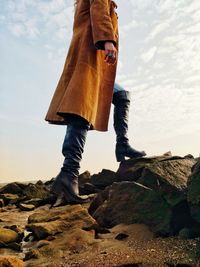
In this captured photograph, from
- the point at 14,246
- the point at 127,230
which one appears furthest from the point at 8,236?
the point at 127,230

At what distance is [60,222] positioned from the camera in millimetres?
3707

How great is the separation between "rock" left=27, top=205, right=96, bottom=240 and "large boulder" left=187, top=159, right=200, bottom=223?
940mm

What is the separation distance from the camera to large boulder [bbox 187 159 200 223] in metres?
3.00

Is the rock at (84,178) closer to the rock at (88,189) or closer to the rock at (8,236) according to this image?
the rock at (88,189)

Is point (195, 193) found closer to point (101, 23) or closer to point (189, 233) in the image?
point (189, 233)

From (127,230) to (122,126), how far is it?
224 centimetres

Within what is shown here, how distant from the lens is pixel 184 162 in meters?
4.11

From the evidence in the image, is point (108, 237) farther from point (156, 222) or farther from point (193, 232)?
point (193, 232)

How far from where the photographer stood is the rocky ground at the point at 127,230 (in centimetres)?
268

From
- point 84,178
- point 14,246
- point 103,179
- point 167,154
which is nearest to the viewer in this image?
point 14,246

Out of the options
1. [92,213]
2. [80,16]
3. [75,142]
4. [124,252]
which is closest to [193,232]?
[124,252]

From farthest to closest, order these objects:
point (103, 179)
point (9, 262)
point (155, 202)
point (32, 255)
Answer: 1. point (103, 179)
2. point (155, 202)
3. point (32, 255)
4. point (9, 262)

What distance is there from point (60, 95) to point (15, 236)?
184cm

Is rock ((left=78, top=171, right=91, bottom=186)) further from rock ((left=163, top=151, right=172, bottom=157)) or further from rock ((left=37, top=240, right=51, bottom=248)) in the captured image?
rock ((left=37, top=240, right=51, bottom=248))
